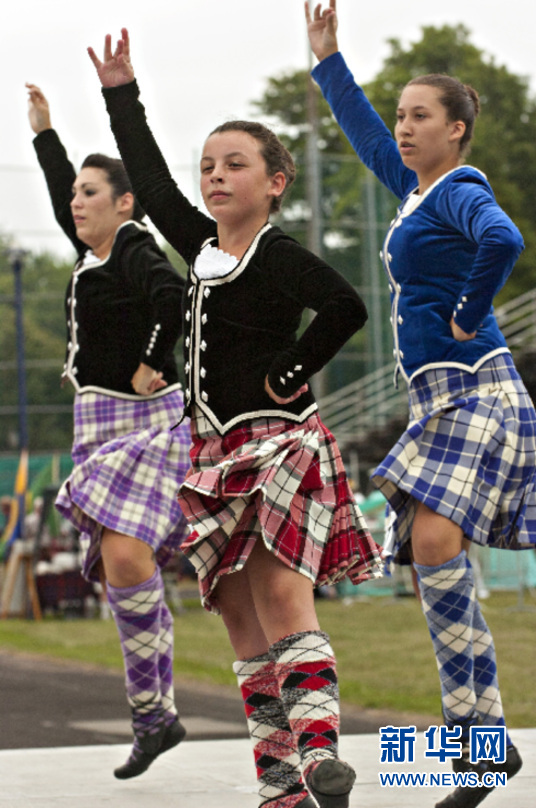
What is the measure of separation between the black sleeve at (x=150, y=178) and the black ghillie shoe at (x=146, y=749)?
1730 millimetres

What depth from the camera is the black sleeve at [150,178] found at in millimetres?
4023

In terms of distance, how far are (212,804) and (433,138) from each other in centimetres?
220

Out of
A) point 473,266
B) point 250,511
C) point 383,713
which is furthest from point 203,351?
point 383,713

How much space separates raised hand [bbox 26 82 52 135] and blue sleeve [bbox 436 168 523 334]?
1814mm

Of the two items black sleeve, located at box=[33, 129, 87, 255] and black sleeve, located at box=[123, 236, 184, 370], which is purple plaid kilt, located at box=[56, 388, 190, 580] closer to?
black sleeve, located at box=[123, 236, 184, 370]

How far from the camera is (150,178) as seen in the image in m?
4.04

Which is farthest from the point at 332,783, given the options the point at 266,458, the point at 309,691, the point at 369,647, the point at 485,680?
the point at 369,647

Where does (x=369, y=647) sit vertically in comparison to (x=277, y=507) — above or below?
below

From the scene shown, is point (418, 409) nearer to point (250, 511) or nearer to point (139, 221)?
point (250, 511)

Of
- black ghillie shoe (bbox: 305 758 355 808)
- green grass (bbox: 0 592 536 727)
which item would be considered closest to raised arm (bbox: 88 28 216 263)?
black ghillie shoe (bbox: 305 758 355 808)

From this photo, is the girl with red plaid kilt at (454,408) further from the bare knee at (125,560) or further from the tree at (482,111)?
the tree at (482,111)

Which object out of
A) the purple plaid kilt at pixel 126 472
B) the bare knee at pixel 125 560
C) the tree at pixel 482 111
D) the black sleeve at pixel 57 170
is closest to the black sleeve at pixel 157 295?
the purple plaid kilt at pixel 126 472

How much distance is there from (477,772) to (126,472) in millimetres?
1695

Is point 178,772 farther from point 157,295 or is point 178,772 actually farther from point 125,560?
point 157,295
